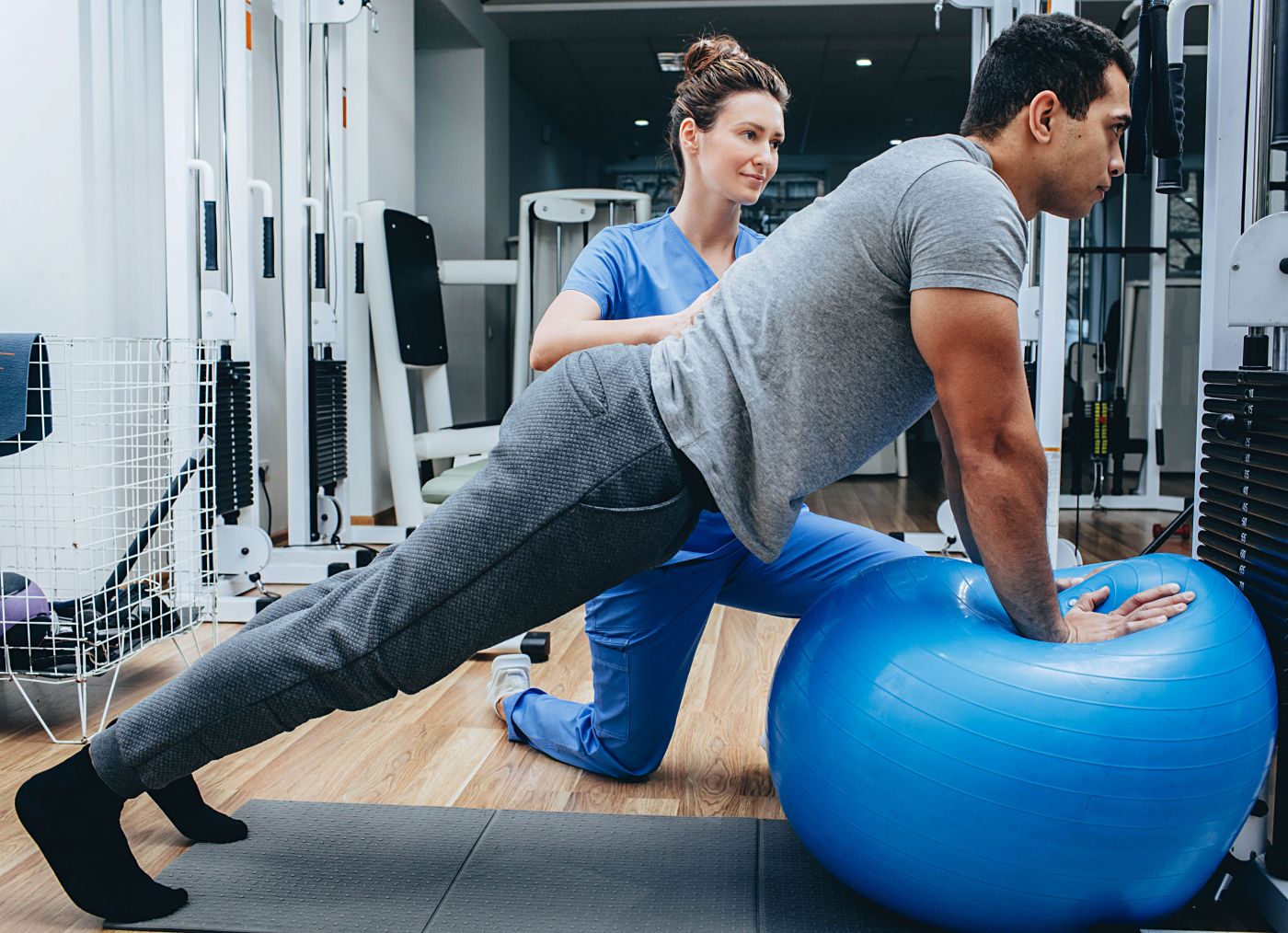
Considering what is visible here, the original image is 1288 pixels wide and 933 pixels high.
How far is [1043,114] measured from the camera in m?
1.13

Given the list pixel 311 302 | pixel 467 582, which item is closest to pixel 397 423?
pixel 311 302

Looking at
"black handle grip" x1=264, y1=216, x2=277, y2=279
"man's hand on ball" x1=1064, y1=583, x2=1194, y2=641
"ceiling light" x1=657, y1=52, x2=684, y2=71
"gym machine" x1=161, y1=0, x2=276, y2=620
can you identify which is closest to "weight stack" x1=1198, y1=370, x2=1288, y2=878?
"man's hand on ball" x1=1064, y1=583, x2=1194, y2=641

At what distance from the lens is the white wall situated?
2545 millimetres

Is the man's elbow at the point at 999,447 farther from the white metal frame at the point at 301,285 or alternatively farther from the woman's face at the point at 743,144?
the white metal frame at the point at 301,285

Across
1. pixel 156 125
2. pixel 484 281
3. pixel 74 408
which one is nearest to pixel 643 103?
pixel 484 281

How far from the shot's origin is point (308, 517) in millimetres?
3379

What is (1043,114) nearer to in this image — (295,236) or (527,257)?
(295,236)

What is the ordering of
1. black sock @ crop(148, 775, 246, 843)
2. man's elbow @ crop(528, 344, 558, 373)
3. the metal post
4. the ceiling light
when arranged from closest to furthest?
black sock @ crop(148, 775, 246, 843) < man's elbow @ crop(528, 344, 558, 373) < the metal post < the ceiling light

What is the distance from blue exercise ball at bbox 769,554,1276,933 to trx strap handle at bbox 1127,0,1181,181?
0.50 meters

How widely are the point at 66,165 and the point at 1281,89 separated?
8.23 ft

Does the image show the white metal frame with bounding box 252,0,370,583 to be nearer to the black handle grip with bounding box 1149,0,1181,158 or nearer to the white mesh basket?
the white mesh basket

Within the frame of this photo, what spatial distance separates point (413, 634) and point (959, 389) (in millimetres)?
599

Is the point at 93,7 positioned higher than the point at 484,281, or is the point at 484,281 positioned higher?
the point at 93,7

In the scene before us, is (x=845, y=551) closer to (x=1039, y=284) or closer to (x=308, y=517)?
(x=1039, y=284)
